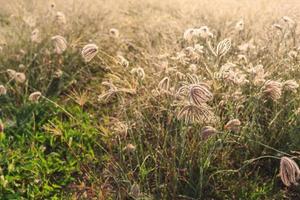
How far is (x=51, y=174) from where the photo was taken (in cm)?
279

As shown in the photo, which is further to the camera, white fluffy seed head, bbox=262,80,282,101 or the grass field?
the grass field

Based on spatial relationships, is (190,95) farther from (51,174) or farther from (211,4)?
(211,4)

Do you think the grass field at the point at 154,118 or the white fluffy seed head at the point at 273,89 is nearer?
the white fluffy seed head at the point at 273,89

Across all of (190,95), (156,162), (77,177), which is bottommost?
(77,177)

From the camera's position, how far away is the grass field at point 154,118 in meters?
2.48

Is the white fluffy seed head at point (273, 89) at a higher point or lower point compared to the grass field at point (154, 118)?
higher

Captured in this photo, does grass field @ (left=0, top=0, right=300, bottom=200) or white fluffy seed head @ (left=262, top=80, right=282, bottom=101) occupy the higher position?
white fluffy seed head @ (left=262, top=80, right=282, bottom=101)

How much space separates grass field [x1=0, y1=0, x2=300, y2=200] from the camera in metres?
2.48

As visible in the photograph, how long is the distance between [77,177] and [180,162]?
629 mm

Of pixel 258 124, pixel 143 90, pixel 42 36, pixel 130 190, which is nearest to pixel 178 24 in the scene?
pixel 42 36

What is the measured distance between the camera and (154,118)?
3.00 meters

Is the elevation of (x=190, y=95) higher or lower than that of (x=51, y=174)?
higher

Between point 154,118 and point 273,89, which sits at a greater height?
point 273,89

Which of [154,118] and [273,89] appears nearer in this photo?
[273,89]
